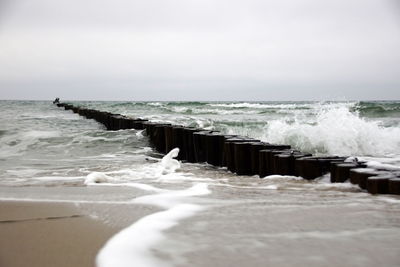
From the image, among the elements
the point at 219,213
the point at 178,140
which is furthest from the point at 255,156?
the point at 219,213

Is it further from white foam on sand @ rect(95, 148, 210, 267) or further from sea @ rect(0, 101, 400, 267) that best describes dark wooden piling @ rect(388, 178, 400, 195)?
white foam on sand @ rect(95, 148, 210, 267)

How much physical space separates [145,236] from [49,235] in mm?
477

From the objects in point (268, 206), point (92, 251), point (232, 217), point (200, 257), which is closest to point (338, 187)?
point (268, 206)

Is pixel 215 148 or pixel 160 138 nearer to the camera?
pixel 215 148

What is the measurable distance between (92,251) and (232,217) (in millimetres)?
939

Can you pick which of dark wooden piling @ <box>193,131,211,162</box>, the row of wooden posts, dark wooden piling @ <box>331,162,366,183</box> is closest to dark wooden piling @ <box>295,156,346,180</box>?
the row of wooden posts

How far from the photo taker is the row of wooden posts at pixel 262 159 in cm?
354

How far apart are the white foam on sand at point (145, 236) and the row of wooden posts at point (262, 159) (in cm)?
146

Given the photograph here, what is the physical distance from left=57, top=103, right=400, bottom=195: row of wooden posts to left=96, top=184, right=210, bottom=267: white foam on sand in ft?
4.78

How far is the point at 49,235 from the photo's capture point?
2145 mm

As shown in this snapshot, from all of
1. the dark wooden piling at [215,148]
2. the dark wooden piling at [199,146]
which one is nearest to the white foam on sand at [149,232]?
the dark wooden piling at [215,148]

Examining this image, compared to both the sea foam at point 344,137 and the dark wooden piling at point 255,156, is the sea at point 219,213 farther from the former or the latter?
the sea foam at point 344,137

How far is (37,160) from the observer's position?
6270 mm

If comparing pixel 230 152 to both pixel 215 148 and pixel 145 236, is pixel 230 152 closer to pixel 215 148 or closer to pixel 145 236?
pixel 215 148
